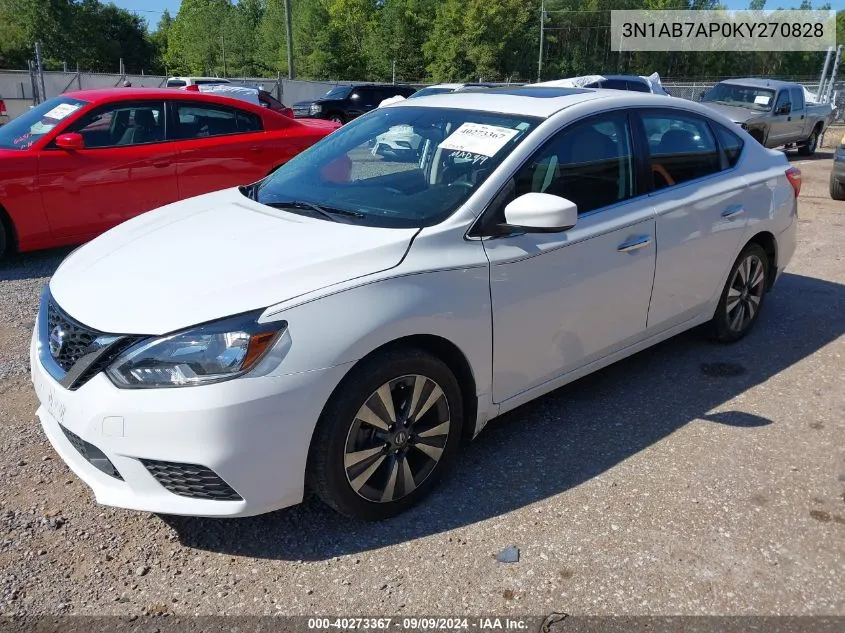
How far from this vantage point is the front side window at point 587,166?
10.8 feet

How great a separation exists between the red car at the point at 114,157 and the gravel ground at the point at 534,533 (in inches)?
108

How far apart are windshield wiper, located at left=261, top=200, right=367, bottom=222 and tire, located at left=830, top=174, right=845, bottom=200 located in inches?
387

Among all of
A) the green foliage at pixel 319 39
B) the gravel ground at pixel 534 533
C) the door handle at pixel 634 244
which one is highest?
the green foliage at pixel 319 39

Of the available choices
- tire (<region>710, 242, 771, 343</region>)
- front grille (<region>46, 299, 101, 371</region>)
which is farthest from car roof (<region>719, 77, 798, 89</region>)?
front grille (<region>46, 299, 101, 371</region>)

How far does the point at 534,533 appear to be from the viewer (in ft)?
9.43

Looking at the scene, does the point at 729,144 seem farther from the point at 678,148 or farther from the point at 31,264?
the point at 31,264

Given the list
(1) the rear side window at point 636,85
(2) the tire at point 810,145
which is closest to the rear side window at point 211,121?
(1) the rear side window at point 636,85

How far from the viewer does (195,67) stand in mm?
74562

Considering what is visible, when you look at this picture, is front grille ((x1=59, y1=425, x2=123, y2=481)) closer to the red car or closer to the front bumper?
the front bumper

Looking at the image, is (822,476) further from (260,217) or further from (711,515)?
(260,217)

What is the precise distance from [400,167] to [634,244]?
1.25 m

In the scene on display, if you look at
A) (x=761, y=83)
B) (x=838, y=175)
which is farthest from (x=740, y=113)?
(x=838, y=175)

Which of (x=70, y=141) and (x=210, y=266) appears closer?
(x=210, y=266)

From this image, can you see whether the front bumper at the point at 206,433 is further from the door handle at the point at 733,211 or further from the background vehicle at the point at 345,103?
the background vehicle at the point at 345,103
